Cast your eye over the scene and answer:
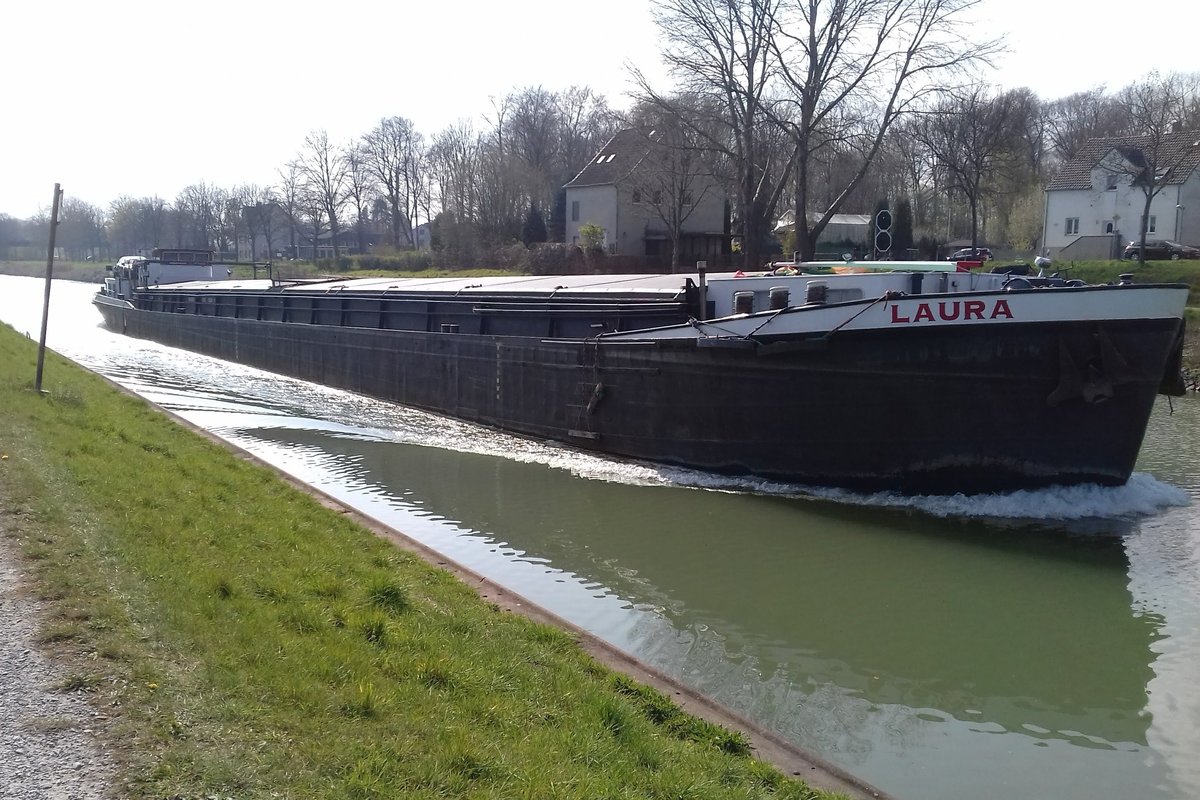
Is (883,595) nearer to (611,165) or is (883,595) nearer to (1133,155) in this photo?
(611,165)

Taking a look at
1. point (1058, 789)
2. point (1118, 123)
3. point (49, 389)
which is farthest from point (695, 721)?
point (1118, 123)

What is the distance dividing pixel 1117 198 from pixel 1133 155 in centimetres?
243

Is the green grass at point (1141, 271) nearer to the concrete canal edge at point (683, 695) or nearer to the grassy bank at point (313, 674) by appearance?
the concrete canal edge at point (683, 695)

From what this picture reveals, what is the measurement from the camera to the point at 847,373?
11.1 metres

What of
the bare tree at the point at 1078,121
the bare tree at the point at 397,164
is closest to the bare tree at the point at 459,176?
the bare tree at the point at 397,164

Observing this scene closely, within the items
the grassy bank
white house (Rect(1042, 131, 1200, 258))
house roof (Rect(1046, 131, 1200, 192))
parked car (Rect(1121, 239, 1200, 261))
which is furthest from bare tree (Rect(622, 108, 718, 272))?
the grassy bank

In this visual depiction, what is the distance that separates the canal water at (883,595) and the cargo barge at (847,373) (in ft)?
1.45

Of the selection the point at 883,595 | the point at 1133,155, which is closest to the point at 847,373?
the point at 883,595

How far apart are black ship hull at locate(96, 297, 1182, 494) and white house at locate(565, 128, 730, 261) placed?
105 feet

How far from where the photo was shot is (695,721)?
198 inches

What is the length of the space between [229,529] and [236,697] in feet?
10.6

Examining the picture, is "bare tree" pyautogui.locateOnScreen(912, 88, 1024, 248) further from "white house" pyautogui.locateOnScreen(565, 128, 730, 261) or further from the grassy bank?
the grassy bank

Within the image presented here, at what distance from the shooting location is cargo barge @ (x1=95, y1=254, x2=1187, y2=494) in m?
10.2

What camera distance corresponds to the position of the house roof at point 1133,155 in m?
42.6
